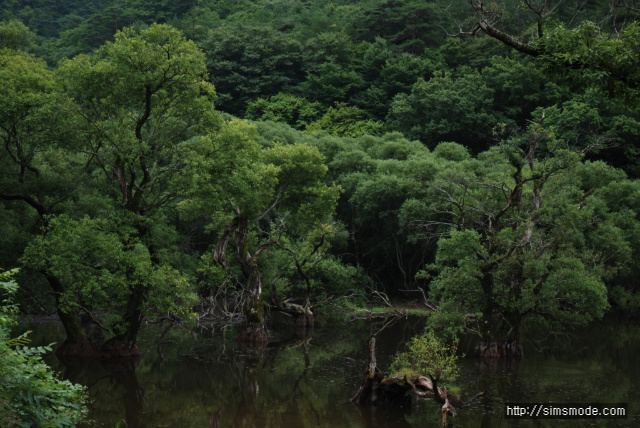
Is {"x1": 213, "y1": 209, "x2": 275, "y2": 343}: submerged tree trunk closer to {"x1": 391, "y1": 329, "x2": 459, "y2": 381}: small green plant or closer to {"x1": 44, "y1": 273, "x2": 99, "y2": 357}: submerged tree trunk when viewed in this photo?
{"x1": 44, "y1": 273, "x2": 99, "y2": 357}: submerged tree trunk

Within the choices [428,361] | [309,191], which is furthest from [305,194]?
[428,361]

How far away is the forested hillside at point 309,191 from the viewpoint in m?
20.8

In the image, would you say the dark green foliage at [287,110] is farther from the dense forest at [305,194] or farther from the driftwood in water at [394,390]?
the driftwood in water at [394,390]

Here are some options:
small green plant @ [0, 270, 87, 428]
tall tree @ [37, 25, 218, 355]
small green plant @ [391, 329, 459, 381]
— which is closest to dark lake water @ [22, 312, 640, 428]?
small green plant @ [391, 329, 459, 381]

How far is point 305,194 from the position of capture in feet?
98.8

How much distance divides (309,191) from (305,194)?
558 millimetres

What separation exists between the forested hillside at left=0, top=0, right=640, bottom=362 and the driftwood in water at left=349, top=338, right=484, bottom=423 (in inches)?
257

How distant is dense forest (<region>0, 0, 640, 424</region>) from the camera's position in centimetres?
2073

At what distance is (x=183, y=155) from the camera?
22953 mm

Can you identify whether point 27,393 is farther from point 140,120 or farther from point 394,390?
point 140,120

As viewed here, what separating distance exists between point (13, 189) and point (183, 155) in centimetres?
626

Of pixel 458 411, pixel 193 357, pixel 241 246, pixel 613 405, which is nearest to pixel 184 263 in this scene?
pixel 241 246

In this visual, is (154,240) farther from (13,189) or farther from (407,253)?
(407,253)

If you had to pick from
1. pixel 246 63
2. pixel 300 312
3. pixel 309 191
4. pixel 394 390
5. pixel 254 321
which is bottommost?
pixel 300 312
